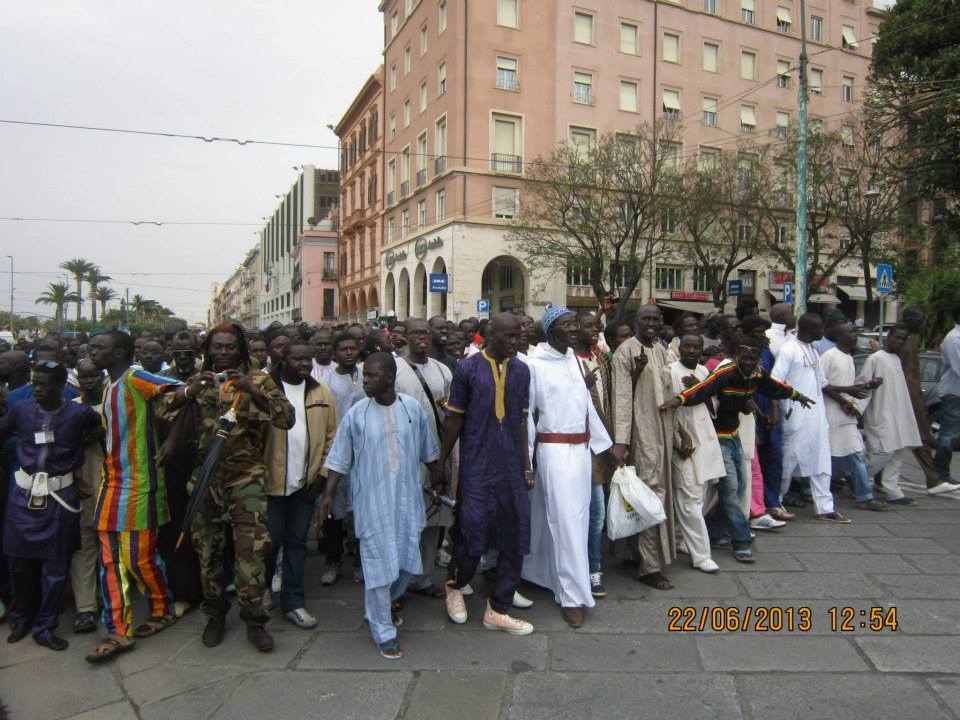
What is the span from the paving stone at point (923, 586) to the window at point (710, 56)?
34580mm

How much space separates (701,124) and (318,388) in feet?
113

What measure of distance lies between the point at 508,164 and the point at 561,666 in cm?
2877

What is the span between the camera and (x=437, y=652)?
3.87 m

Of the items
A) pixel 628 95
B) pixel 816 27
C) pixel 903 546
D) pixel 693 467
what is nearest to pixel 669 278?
pixel 628 95

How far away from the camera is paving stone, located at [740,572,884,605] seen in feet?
15.0

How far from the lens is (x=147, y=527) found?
13.5 feet

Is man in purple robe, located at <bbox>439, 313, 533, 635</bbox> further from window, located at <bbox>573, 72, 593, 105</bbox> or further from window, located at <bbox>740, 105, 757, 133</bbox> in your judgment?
window, located at <bbox>740, 105, 757, 133</bbox>

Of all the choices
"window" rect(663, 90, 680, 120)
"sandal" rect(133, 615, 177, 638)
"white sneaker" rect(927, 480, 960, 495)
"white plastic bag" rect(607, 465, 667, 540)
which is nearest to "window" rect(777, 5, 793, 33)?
"window" rect(663, 90, 680, 120)

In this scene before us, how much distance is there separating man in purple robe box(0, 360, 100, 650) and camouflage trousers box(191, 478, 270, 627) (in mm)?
884

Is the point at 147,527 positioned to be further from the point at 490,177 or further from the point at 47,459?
the point at 490,177

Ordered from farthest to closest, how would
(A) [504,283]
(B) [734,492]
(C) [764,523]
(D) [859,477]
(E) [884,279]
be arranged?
(A) [504,283]
(E) [884,279]
(D) [859,477]
(C) [764,523]
(B) [734,492]

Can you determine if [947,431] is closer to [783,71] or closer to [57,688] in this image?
[57,688]

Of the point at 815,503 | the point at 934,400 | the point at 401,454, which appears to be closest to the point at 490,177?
the point at 934,400

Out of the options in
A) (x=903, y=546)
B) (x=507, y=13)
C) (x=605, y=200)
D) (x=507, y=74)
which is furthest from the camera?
(x=507, y=74)
